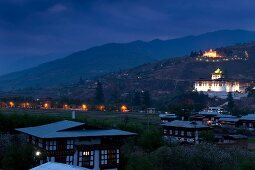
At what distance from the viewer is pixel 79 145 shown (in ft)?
171

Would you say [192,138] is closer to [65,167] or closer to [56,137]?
[56,137]

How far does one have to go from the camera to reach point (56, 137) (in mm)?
50250

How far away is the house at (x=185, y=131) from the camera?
84750 mm

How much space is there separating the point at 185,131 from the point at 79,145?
129 ft

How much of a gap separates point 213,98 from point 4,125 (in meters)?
137

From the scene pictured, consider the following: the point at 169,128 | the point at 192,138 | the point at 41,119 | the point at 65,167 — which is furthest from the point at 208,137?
the point at 65,167

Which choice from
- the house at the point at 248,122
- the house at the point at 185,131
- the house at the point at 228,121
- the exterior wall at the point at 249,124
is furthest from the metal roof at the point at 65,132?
the house at the point at 228,121

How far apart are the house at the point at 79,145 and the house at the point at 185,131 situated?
3024cm

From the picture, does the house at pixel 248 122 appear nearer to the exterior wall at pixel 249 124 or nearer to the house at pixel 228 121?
the exterior wall at pixel 249 124

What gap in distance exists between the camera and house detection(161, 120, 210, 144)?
84.8 metres

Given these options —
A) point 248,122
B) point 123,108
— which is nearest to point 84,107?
point 123,108

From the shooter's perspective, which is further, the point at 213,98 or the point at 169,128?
the point at 213,98

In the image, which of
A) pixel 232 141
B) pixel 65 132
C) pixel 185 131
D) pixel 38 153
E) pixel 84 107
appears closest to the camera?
pixel 38 153

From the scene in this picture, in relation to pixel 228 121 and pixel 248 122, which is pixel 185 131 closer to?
pixel 248 122
